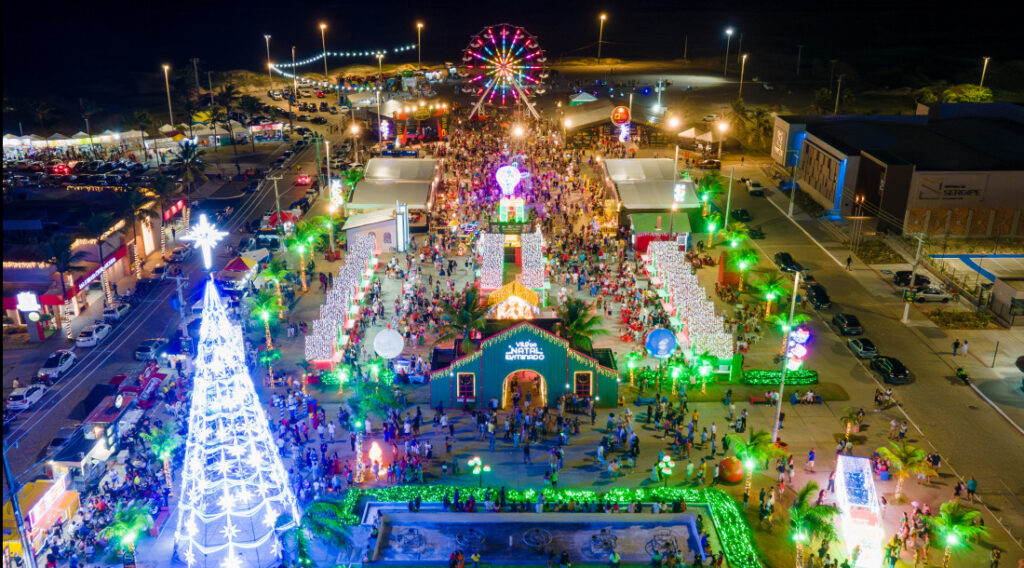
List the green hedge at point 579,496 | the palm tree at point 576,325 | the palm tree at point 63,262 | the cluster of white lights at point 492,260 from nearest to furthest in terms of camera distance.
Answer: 1. the green hedge at point 579,496
2. the palm tree at point 576,325
3. the palm tree at point 63,262
4. the cluster of white lights at point 492,260

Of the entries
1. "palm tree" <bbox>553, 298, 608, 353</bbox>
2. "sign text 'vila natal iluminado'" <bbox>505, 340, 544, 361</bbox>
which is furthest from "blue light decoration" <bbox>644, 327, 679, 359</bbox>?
"sign text 'vila natal iluminado'" <bbox>505, 340, 544, 361</bbox>

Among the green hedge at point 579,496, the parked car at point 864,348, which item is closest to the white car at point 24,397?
the green hedge at point 579,496

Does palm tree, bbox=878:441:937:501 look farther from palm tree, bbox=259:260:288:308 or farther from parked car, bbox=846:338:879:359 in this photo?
palm tree, bbox=259:260:288:308

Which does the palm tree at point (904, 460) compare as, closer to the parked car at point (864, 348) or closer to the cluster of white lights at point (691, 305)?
the cluster of white lights at point (691, 305)

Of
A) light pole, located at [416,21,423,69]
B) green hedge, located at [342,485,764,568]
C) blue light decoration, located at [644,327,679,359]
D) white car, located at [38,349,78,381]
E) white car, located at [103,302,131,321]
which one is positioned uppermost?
light pole, located at [416,21,423,69]

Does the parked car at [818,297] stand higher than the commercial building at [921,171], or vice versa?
the commercial building at [921,171]

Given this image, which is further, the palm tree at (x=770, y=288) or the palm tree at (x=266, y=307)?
the palm tree at (x=770, y=288)
